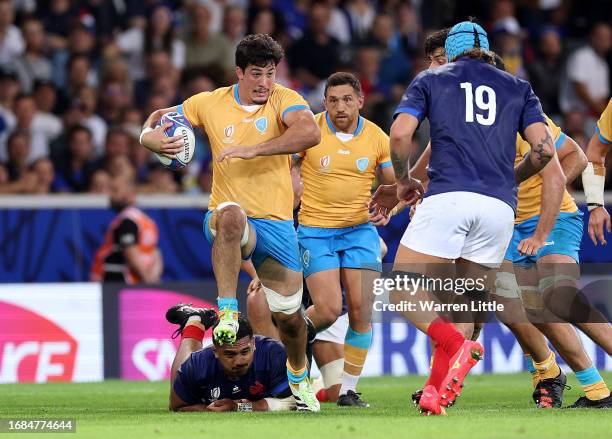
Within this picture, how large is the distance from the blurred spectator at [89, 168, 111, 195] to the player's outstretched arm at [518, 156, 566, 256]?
8.57 meters

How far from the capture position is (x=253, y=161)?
9.59 metres

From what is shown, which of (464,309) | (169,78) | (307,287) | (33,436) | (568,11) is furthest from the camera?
(568,11)

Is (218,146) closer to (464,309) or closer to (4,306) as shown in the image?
(464,309)

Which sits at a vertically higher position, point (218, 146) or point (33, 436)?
point (218, 146)

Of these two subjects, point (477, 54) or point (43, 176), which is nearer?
point (477, 54)

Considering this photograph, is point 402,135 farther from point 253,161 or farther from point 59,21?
point 59,21

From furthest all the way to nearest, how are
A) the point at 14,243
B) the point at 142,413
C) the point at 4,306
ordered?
the point at 14,243
the point at 4,306
the point at 142,413

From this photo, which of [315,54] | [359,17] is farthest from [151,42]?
[359,17]

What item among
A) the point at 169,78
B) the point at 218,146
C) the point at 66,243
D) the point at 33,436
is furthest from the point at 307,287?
the point at 169,78

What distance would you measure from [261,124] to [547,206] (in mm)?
2246

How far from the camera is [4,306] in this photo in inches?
569

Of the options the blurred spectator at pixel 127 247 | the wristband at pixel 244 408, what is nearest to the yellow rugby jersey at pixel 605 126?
the wristband at pixel 244 408

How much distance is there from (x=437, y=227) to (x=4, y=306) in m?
7.37

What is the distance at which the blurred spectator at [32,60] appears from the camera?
17609mm
